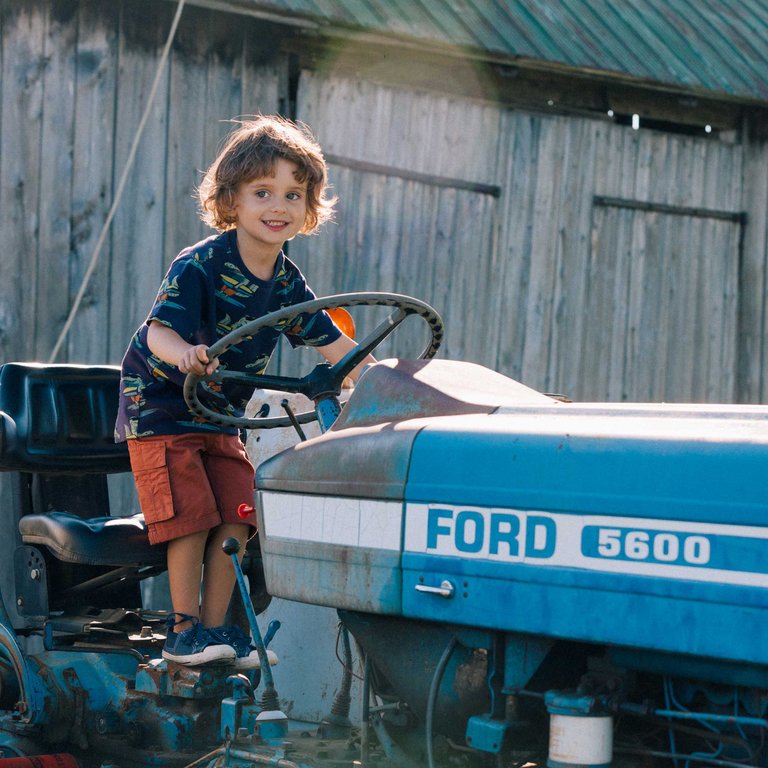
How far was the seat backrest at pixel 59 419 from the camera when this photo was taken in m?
3.76

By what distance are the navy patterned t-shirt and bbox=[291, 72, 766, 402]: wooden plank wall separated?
3.42m

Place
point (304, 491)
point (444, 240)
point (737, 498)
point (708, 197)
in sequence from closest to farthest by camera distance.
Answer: point (737, 498) → point (304, 491) → point (444, 240) → point (708, 197)

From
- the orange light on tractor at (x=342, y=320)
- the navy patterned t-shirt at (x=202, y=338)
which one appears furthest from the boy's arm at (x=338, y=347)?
the navy patterned t-shirt at (x=202, y=338)

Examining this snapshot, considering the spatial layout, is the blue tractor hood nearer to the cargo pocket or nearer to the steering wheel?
the steering wheel

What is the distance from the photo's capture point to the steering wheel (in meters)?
3.01

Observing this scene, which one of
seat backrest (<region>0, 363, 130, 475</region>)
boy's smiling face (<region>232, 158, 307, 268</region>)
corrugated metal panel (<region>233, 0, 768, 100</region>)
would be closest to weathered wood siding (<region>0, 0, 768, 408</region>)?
corrugated metal panel (<region>233, 0, 768, 100</region>)

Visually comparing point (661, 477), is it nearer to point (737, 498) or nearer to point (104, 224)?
point (737, 498)

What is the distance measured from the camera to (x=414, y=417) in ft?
9.14

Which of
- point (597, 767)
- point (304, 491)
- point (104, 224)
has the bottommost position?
point (597, 767)

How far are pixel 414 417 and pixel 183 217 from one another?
3.96 metres

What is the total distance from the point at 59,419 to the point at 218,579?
2.36 feet

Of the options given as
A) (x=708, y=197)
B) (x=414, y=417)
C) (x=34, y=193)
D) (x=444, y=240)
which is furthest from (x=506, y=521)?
(x=708, y=197)

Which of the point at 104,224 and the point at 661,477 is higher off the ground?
the point at 104,224

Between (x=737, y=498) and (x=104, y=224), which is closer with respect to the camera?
(x=737, y=498)
